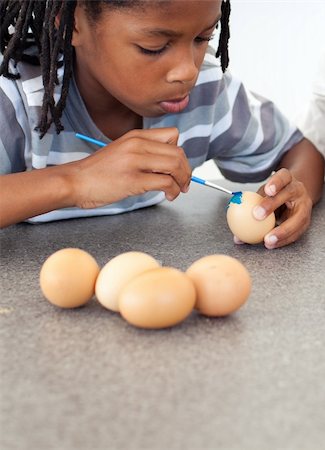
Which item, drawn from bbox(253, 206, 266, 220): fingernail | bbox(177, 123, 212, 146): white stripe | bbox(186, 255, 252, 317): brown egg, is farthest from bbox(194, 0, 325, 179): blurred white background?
bbox(186, 255, 252, 317): brown egg

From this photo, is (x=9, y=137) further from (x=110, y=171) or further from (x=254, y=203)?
(x=254, y=203)

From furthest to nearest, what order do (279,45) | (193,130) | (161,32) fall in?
1. (279,45)
2. (193,130)
3. (161,32)

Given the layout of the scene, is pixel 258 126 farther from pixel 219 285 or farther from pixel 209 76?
pixel 219 285

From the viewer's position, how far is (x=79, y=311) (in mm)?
670

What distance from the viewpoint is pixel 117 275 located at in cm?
64

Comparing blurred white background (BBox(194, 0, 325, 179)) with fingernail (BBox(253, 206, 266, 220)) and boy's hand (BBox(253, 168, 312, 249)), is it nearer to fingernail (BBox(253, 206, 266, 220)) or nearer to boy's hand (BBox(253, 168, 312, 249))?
boy's hand (BBox(253, 168, 312, 249))

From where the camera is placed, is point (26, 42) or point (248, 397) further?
point (26, 42)

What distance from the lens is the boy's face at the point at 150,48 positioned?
0.77 metres

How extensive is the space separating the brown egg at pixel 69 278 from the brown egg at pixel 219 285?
97 mm

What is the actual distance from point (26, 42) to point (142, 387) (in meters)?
0.61

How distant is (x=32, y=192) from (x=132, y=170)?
127 millimetres

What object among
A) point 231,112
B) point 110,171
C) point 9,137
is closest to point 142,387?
point 110,171

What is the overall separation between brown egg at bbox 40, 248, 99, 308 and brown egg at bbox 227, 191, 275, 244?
10.6 inches

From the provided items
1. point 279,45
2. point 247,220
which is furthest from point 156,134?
point 279,45
